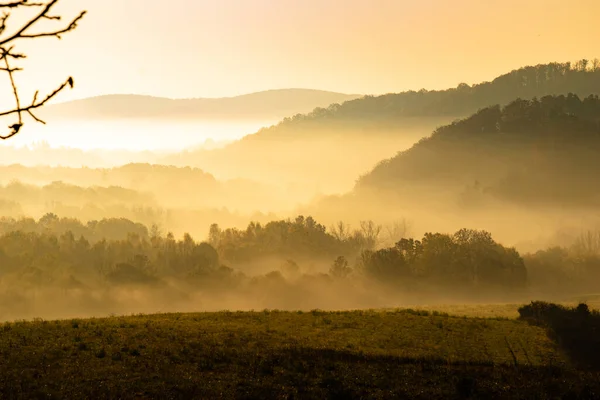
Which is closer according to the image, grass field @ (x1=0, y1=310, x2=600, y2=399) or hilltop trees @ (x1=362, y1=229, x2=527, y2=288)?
grass field @ (x1=0, y1=310, x2=600, y2=399)

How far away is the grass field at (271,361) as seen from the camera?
26750mm

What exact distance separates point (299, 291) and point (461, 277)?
4802 cm

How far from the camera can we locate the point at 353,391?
26.9 meters

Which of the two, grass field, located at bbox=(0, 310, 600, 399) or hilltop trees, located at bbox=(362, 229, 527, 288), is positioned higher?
grass field, located at bbox=(0, 310, 600, 399)

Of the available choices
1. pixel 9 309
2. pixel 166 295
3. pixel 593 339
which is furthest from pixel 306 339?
pixel 9 309

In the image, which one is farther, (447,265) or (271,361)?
(447,265)

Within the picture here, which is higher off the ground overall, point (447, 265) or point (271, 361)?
point (271, 361)

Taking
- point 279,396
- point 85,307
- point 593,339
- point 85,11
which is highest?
point 85,11

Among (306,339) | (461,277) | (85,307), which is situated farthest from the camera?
(85,307)

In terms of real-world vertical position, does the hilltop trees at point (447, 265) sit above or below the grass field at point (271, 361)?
below

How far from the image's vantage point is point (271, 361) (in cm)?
3206

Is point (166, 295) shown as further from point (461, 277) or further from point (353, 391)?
point (353, 391)

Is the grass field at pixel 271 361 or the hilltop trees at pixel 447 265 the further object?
the hilltop trees at pixel 447 265

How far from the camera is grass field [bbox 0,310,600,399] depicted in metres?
26.8
